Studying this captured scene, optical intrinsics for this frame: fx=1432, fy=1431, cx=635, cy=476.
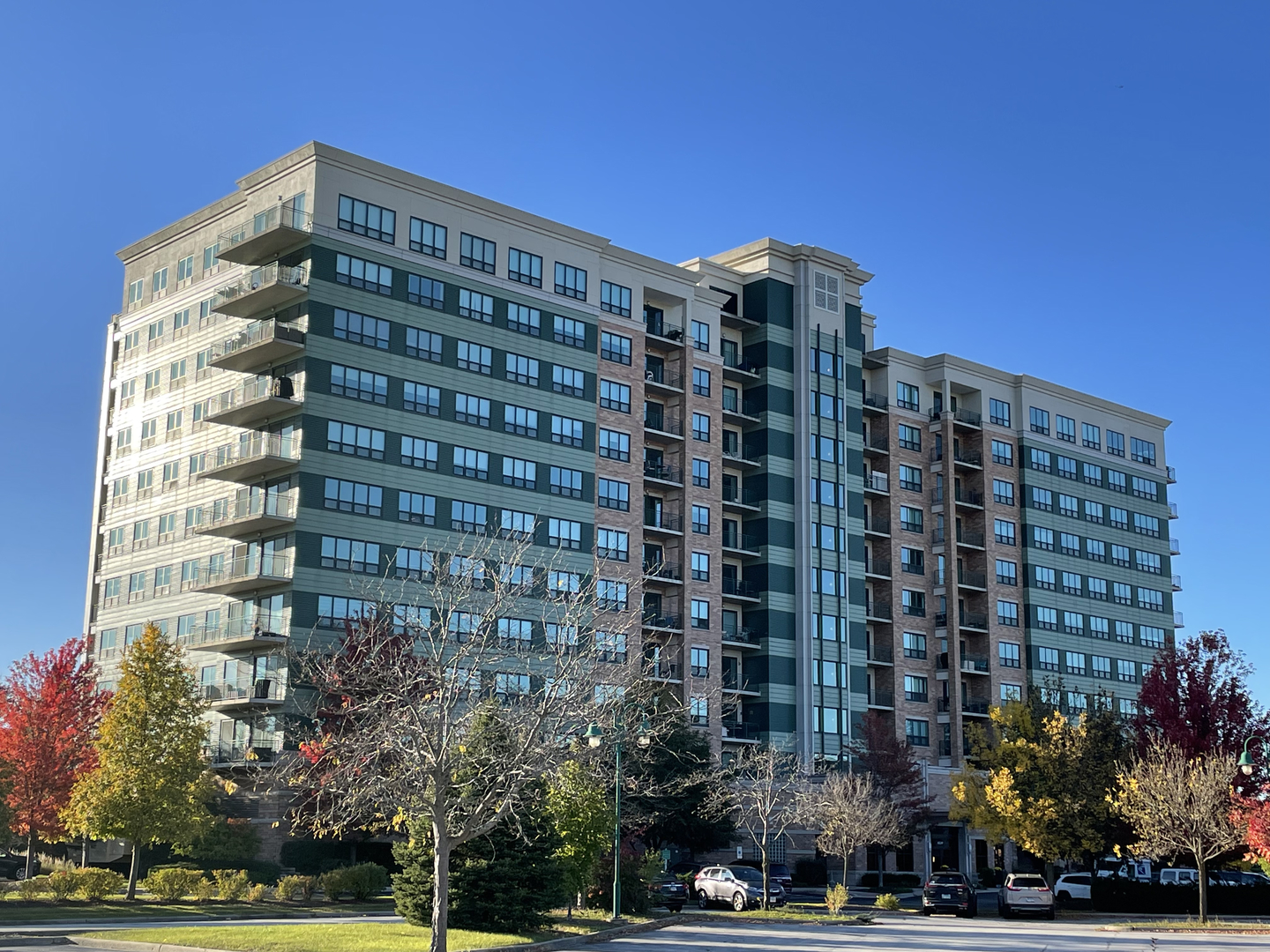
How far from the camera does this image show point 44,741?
178ft

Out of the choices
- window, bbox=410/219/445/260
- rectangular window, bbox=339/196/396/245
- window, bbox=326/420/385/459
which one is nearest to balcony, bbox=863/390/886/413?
window, bbox=410/219/445/260

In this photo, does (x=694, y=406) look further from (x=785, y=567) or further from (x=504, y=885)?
(x=504, y=885)

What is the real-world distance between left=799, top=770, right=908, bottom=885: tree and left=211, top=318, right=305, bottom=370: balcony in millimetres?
31762

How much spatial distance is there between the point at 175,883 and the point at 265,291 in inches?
1234

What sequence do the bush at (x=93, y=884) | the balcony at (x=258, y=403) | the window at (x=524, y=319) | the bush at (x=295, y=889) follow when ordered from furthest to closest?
1. the window at (x=524, y=319)
2. the balcony at (x=258, y=403)
3. the bush at (x=295, y=889)
4. the bush at (x=93, y=884)

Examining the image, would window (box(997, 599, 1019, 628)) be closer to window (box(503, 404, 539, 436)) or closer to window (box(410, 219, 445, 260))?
window (box(503, 404, 539, 436))

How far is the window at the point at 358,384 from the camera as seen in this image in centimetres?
6656

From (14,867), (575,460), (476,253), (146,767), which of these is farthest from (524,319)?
(14,867)

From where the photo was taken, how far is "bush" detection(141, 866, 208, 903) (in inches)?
1726

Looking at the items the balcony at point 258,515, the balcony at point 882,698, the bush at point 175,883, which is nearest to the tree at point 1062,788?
the balcony at point 882,698

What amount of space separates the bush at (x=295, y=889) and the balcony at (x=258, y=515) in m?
22.3

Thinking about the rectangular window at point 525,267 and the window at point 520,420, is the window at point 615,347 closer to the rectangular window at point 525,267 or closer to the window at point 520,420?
the rectangular window at point 525,267

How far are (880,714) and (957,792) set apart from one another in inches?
856

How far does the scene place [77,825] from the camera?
1928 inches
